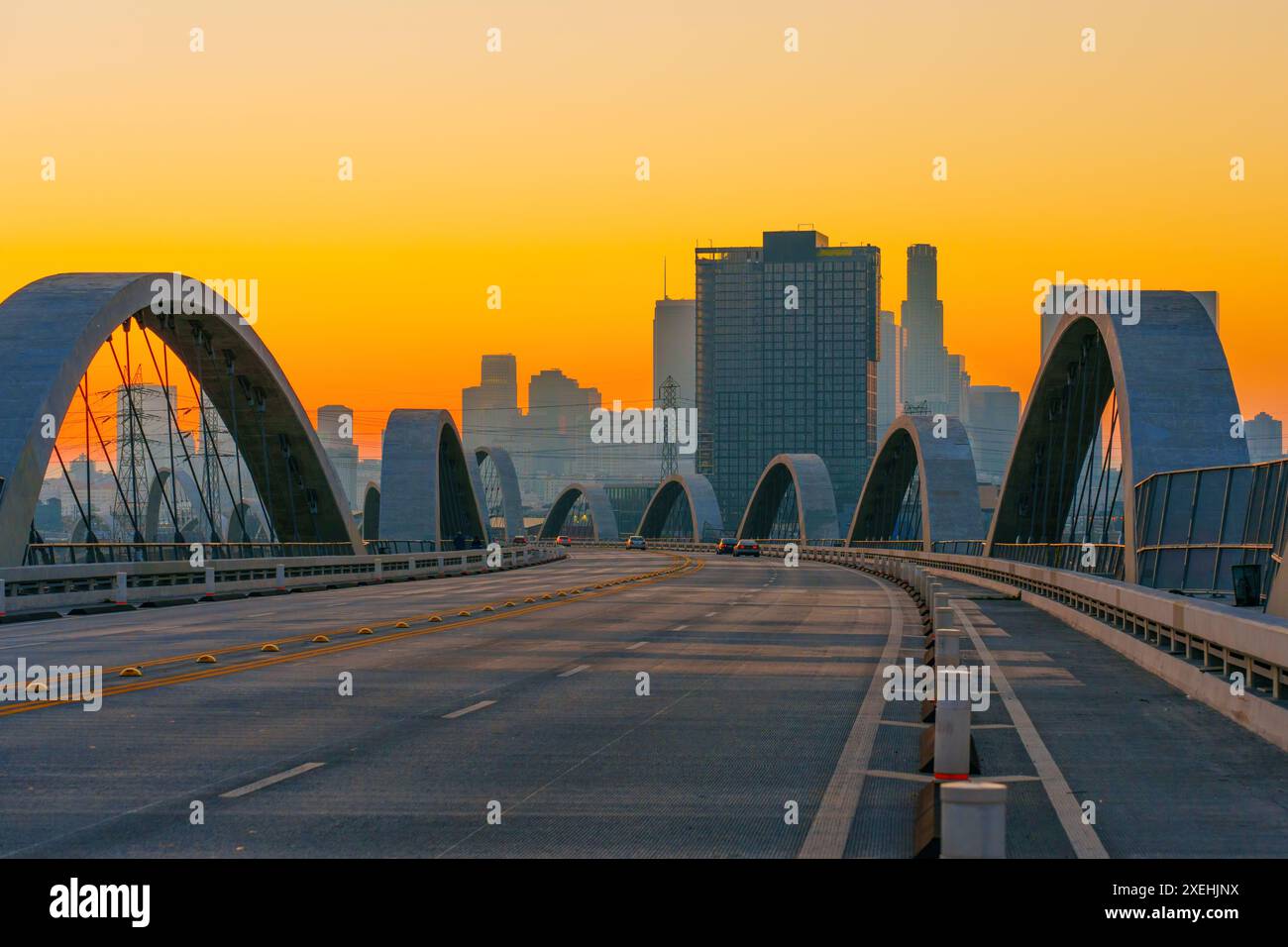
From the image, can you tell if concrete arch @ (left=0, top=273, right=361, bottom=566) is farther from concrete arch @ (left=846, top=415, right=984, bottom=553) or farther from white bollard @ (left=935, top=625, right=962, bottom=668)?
concrete arch @ (left=846, top=415, right=984, bottom=553)

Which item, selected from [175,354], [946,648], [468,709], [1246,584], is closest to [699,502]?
[175,354]

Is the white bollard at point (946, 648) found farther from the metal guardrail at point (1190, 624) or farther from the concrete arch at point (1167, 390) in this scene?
the concrete arch at point (1167, 390)

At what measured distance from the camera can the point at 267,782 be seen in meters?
11.4

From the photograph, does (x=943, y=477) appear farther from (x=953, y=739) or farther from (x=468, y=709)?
(x=953, y=739)

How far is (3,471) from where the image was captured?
35125 millimetres

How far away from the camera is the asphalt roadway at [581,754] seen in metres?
9.56

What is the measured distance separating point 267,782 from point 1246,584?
667 inches

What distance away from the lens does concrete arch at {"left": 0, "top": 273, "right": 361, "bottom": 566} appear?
35875mm

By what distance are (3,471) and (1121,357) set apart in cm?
2753

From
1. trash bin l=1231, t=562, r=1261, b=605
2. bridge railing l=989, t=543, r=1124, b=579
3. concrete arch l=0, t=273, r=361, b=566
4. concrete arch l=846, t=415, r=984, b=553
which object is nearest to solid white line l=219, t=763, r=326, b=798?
trash bin l=1231, t=562, r=1261, b=605

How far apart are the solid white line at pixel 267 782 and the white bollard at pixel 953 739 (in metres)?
4.50

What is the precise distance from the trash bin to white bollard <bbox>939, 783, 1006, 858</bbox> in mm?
18473
